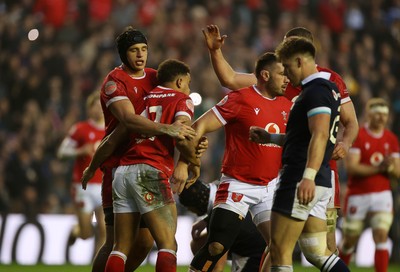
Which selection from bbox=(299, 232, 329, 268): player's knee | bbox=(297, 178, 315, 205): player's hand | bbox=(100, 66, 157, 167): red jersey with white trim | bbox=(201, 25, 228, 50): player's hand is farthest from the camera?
bbox=(201, 25, 228, 50): player's hand

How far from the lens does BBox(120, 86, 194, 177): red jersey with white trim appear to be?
27.3ft

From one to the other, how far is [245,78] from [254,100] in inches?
23.5

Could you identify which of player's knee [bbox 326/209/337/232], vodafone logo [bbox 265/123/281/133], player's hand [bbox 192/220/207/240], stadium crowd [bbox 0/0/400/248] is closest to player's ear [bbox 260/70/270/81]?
vodafone logo [bbox 265/123/281/133]

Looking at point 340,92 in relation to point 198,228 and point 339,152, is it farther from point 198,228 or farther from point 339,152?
point 198,228

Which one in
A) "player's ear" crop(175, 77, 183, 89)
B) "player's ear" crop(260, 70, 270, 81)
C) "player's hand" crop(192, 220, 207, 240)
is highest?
"player's ear" crop(260, 70, 270, 81)

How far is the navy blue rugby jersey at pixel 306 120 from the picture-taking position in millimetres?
7477

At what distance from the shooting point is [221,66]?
376 inches

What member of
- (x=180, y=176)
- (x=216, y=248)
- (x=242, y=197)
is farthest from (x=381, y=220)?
(x=180, y=176)

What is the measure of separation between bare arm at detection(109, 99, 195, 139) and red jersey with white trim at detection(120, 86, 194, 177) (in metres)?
0.17

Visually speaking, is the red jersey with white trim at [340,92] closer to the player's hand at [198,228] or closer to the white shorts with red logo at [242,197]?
the white shorts with red logo at [242,197]

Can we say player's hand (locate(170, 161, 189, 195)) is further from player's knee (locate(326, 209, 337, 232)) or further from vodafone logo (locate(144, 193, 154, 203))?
player's knee (locate(326, 209, 337, 232))

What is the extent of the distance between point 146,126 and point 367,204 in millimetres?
5977

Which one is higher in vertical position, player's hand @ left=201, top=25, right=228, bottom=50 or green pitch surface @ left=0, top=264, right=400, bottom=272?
player's hand @ left=201, top=25, right=228, bottom=50

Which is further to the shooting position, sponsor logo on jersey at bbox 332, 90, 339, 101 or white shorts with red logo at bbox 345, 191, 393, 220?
white shorts with red logo at bbox 345, 191, 393, 220
